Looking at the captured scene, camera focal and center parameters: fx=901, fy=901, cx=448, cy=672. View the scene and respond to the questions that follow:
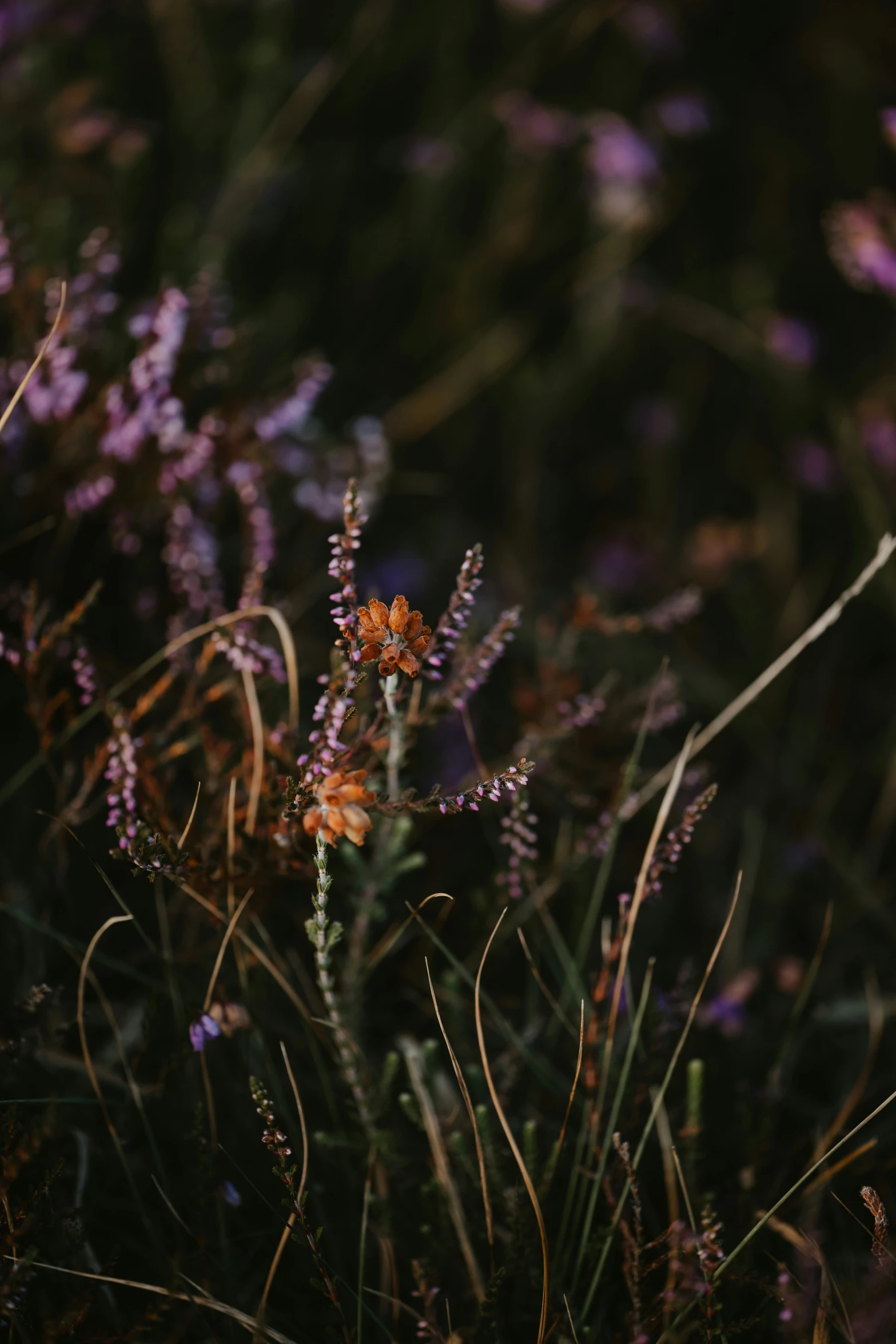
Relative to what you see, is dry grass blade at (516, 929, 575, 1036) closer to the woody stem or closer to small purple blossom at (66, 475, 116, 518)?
the woody stem

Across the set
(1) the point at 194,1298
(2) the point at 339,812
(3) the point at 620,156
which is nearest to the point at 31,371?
(2) the point at 339,812

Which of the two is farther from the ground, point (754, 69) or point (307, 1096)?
point (754, 69)

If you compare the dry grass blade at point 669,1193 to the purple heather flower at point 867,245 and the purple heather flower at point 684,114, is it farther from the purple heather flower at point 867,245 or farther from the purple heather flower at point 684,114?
the purple heather flower at point 684,114

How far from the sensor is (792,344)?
2303 mm

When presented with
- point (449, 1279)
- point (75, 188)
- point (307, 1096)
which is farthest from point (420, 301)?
point (449, 1279)

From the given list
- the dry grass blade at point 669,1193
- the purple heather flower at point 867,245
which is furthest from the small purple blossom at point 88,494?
the purple heather flower at point 867,245

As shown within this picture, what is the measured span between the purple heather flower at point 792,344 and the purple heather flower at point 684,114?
22.9 inches

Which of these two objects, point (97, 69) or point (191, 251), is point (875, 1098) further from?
point (97, 69)

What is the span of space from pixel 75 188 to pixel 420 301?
0.84 meters

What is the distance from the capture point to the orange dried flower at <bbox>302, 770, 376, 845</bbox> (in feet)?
2.23

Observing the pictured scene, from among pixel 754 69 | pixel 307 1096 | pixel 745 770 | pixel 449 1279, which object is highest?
pixel 754 69

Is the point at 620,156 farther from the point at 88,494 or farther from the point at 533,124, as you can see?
the point at 88,494

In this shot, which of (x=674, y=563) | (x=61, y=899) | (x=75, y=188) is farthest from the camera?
(x=674, y=563)

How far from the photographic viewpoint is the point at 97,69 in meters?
2.19
